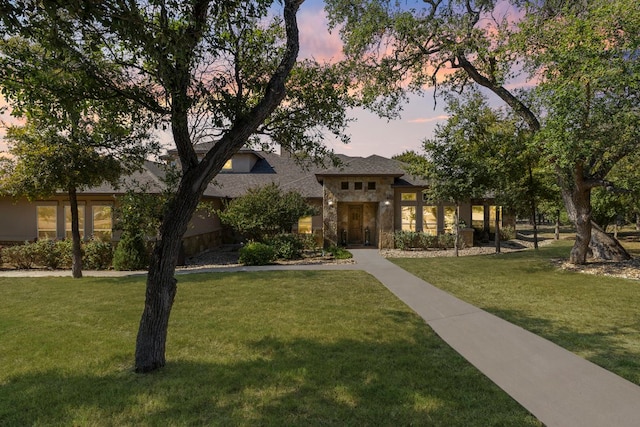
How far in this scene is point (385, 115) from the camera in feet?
55.3

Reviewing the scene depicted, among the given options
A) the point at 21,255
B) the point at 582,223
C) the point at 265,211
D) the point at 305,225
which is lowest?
the point at 21,255

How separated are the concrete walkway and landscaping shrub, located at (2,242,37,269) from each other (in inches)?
664

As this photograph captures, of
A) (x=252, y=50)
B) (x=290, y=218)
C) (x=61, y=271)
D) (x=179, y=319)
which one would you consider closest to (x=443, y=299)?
(x=179, y=319)

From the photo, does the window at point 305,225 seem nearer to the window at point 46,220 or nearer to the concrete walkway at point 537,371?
the window at point 46,220

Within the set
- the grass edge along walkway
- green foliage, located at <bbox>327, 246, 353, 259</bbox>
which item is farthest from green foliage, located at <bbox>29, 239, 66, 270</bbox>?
the grass edge along walkway

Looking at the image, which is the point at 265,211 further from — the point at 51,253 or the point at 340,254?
the point at 51,253

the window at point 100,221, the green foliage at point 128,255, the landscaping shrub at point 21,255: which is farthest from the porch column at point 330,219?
the landscaping shrub at point 21,255

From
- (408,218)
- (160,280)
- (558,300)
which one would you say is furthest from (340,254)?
(160,280)

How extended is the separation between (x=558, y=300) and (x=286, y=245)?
11.3 meters

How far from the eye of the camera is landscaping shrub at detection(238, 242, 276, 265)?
15391 millimetres

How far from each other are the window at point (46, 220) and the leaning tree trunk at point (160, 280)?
1677 centimetres

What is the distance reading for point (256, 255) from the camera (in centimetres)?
1538

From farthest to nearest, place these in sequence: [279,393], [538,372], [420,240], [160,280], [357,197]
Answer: [357,197]
[420,240]
[160,280]
[538,372]
[279,393]

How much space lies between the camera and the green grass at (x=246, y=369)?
3.95m
